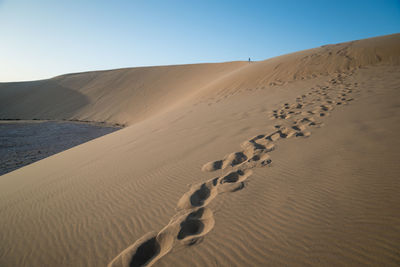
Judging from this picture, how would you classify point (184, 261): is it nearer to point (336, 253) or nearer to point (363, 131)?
point (336, 253)

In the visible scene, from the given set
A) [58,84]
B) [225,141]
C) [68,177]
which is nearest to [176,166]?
[225,141]

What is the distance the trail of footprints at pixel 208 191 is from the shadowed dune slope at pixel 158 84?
18.5ft

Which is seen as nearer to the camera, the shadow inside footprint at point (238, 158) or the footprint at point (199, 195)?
the footprint at point (199, 195)

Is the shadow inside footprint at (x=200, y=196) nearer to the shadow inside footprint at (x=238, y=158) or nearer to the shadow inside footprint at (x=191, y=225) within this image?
the shadow inside footprint at (x=191, y=225)

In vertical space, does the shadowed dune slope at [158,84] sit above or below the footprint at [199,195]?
above

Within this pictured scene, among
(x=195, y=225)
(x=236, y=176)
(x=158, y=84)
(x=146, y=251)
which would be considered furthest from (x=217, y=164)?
(x=158, y=84)

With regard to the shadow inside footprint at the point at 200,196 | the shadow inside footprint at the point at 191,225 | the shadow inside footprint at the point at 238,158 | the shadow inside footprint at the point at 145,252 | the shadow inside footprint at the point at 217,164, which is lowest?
the shadow inside footprint at the point at 145,252

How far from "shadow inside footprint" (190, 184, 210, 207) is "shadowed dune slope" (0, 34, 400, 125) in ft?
23.5

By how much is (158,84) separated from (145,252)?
19928mm

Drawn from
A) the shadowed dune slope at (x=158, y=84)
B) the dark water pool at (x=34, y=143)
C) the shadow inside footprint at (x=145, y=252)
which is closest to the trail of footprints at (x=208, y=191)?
the shadow inside footprint at (x=145, y=252)

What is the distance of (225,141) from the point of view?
310 cm

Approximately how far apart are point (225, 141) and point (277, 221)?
184 cm

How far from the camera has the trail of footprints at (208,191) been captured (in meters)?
1.29

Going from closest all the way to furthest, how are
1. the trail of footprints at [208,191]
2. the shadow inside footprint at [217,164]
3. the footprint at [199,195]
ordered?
the trail of footprints at [208,191] < the footprint at [199,195] < the shadow inside footprint at [217,164]
